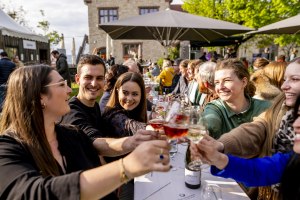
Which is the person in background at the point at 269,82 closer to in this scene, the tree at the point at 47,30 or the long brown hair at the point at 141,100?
the long brown hair at the point at 141,100

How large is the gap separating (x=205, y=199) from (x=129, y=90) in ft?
4.75

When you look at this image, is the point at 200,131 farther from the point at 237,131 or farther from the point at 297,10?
the point at 297,10

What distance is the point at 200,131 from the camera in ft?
4.45

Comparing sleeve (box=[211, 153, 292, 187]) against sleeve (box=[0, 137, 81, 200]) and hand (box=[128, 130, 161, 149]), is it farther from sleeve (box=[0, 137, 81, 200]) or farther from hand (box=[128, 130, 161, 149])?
sleeve (box=[0, 137, 81, 200])

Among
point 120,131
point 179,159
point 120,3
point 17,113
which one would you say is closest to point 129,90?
point 120,131

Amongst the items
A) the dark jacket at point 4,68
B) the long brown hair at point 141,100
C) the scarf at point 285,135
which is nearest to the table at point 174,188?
the scarf at point 285,135

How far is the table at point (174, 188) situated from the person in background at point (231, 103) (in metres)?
0.58

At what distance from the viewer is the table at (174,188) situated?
1.67 m

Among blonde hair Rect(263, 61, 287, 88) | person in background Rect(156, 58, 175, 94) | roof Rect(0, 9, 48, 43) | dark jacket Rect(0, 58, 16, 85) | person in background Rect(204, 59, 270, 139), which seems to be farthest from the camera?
person in background Rect(156, 58, 175, 94)

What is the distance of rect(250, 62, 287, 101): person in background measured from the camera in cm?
276

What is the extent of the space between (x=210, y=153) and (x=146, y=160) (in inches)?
23.8

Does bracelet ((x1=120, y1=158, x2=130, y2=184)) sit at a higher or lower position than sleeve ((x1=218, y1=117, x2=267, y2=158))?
higher

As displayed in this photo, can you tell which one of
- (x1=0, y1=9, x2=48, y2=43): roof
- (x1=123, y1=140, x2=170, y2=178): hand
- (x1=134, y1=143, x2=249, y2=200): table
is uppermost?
(x1=0, y1=9, x2=48, y2=43): roof

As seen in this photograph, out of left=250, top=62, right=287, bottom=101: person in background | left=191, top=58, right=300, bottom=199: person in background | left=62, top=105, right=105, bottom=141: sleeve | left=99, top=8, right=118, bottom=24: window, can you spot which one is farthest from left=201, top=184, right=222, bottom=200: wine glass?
left=99, top=8, right=118, bottom=24: window
